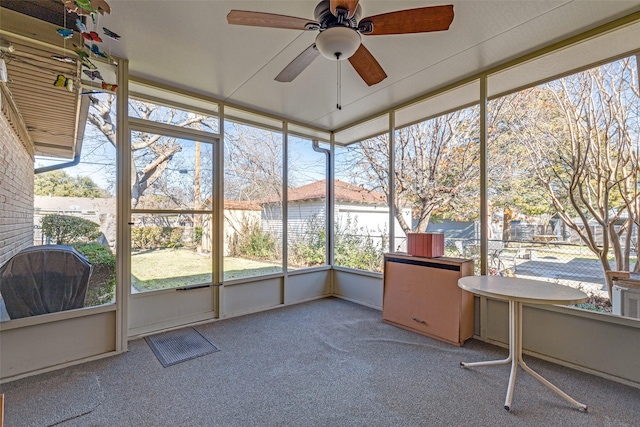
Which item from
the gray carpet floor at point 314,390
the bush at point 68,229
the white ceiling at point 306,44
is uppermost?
the white ceiling at point 306,44

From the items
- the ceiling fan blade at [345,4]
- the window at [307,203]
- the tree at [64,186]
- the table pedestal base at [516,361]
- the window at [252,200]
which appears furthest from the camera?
the window at [307,203]

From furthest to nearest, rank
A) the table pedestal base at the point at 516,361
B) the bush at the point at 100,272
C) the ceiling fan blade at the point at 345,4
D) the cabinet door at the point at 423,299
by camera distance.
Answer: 1. the cabinet door at the point at 423,299
2. the bush at the point at 100,272
3. the table pedestal base at the point at 516,361
4. the ceiling fan blade at the point at 345,4

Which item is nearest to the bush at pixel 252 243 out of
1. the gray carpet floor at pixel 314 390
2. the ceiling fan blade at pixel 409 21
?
the gray carpet floor at pixel 314 390

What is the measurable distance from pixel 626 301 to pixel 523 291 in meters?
0.92

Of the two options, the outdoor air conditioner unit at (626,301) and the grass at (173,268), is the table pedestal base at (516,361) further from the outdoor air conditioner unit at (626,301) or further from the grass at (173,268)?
the grass at (173,268)

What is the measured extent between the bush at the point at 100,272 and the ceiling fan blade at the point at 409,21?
2.87 meters

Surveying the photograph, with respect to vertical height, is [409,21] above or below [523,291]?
above

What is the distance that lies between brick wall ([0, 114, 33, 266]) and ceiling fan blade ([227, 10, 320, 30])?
188 centimetres

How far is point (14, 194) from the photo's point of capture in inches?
87.4

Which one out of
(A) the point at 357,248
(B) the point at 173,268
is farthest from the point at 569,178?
(B) the point at 173,268

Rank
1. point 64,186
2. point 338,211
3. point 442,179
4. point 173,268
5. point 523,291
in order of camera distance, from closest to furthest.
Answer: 1. point 523,291
2. point 64,186
3. point 173,268
4. point 442,179
5. point 338,211

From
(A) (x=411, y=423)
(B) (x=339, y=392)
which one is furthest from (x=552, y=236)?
(B) (x=339, y=392)

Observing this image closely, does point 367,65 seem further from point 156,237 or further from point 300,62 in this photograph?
point 156,237

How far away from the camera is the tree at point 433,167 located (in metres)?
3.27
